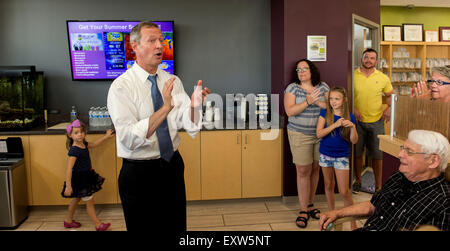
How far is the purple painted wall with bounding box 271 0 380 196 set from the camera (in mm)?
3811

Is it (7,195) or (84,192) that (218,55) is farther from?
(7,195)

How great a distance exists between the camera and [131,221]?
82.1 inches

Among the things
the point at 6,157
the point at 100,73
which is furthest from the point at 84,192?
the point at 100,73

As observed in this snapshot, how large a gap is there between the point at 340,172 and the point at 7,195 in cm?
299

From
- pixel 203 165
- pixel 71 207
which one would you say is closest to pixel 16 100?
pixel 71 207

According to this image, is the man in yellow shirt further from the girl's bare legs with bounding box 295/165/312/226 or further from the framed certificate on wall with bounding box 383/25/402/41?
the framed certificate on wall with bounding box 383/25/402/41

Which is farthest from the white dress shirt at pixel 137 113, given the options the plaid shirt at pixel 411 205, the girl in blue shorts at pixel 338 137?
the girl in blue shorts at pixel 338 137

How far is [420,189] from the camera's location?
66.3 inches

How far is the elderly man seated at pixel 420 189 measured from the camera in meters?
1.60

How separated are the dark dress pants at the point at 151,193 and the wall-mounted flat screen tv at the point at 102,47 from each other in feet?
7.39

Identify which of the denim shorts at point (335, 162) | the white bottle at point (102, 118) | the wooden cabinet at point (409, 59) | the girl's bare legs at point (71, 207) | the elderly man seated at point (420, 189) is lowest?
the girl's bare legs at point (71, 207)

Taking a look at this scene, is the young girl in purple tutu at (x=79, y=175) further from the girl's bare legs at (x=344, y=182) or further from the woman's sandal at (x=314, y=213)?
the girl's bare legs at (x=344, y=182)

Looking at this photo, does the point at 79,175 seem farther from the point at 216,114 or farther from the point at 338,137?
the point at 338,137

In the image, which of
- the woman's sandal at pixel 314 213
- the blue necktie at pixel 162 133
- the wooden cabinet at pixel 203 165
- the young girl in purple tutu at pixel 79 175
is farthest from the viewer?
the wooden cabinet at pixel 203 165
